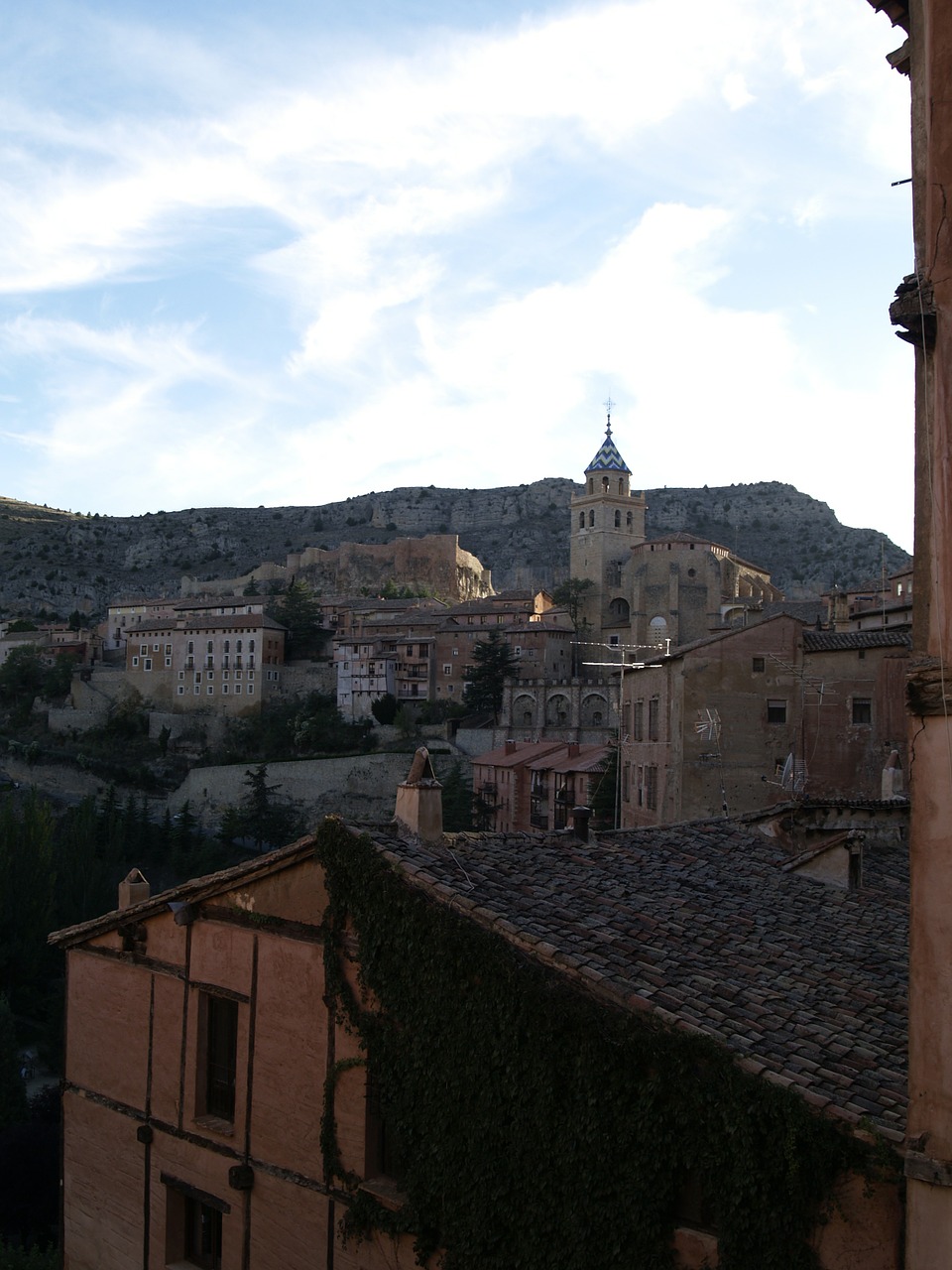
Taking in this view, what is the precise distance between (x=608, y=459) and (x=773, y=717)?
206 ft

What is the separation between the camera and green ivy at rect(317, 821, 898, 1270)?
667 cm

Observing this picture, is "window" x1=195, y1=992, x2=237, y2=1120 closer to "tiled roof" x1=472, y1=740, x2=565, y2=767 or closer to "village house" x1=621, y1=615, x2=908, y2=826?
"village house" x1=621, y1=615, x2=908, y2=826

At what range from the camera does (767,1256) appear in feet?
21.6

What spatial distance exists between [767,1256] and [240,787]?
59.3 m

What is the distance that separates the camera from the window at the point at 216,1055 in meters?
10.4

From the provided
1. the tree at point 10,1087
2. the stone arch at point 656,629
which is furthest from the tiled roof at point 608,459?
the tree at point 10,1087

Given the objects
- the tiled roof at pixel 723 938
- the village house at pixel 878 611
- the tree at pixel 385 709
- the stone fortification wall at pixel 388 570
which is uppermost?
the stone fortification wall at pixel 388 570

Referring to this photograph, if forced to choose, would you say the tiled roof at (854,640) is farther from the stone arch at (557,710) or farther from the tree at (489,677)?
the tree at (489,677)

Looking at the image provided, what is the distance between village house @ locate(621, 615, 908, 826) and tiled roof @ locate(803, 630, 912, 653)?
23mm

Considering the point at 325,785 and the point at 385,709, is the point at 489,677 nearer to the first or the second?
the point at 385,709

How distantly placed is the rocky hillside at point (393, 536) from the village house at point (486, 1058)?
345 feet

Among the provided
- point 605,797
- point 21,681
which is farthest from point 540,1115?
point 21,681

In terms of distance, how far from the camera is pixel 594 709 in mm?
63781

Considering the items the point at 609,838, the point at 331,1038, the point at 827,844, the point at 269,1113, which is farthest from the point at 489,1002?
the point at 827,844
